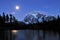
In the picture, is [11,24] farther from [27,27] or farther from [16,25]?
[27,27]

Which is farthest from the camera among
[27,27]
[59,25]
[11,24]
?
[27,27]

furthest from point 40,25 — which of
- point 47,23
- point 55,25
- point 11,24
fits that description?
point 11,24

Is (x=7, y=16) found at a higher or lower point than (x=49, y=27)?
higher

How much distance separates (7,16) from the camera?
11219 cm

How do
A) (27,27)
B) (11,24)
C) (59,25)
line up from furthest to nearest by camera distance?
(27,27) < (11,24) < (59,25)

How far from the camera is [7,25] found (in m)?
99.1

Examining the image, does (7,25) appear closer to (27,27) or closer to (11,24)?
(11,24)

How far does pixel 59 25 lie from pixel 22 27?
82.6 ft

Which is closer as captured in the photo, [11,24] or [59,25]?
[59,25]

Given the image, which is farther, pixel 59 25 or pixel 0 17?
pixel 0 17

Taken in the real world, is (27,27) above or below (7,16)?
below

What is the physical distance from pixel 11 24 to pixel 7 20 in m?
8.56

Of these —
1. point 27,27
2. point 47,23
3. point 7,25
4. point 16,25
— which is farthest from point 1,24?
point 47,23

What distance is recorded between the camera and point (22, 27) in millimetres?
109312
